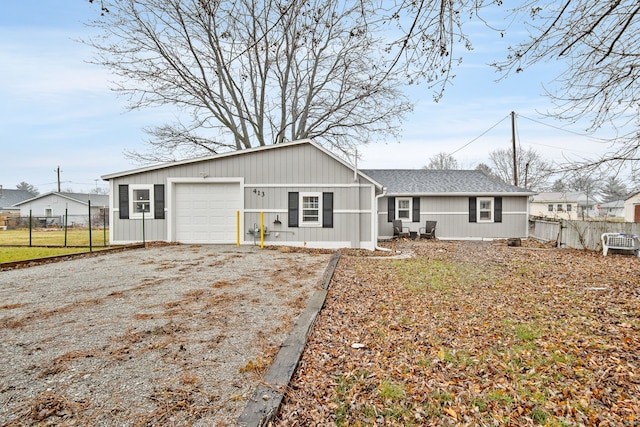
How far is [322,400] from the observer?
2482 millimetres

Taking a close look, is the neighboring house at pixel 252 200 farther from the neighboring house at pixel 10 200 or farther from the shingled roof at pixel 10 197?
the shingled roof at pixel 10 197

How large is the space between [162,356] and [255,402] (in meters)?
1.24

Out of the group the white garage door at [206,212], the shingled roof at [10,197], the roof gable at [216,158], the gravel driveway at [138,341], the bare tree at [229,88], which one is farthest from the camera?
the shingled roof at [10,197]

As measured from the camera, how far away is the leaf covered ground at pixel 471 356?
2359 mm

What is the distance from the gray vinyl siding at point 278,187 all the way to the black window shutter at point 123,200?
0.15 metres

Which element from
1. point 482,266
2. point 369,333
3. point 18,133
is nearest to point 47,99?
point 18,133

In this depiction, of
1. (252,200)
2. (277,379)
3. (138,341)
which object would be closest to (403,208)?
(252,200)

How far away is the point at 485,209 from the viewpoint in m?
16.4

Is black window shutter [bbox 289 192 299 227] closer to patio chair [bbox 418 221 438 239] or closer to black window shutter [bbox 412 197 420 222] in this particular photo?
patio chair [bbox 418 221 438 239]

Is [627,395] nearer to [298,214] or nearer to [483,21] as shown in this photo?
[483,21]

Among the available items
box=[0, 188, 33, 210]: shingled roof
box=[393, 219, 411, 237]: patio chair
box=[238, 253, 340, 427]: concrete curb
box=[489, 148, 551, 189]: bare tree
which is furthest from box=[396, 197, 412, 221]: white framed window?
box=[0, 188, 33, 210]: shingled roof

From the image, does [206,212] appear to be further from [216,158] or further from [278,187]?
[278,187]

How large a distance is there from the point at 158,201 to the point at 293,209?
4.77 meters

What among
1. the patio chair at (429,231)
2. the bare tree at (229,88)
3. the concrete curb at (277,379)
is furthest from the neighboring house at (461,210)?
the concrete curb at (277,379)
